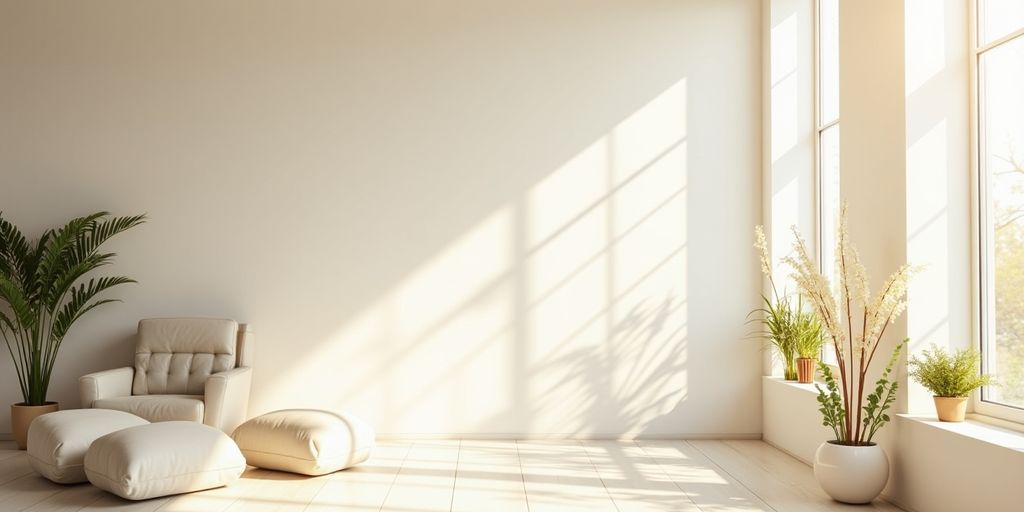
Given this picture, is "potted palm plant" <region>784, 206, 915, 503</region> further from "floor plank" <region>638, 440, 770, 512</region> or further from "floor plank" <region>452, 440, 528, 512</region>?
"floor plank" <region>452, 440, 528, 512</region>

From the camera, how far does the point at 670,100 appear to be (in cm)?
646

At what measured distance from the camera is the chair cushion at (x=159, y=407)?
207 inches

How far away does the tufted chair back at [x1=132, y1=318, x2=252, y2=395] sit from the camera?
19.3 ft

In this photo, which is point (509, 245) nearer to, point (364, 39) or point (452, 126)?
point (452, 126)

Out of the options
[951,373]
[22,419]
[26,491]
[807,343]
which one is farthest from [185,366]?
[951,373]

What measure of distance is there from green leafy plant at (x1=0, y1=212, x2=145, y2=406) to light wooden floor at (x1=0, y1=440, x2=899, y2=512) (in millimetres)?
660

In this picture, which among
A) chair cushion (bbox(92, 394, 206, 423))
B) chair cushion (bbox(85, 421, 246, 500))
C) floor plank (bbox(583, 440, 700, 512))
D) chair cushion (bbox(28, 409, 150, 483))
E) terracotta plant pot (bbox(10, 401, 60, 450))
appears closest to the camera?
chair cushion (bbox(85, 421, 246, 500))

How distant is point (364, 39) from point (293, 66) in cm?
56

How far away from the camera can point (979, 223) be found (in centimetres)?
430

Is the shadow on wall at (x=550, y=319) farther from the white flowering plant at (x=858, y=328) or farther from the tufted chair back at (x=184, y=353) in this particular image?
the white flowering plant at (x=858, y=328)

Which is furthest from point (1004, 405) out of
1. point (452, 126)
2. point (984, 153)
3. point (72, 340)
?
point (72, 340)

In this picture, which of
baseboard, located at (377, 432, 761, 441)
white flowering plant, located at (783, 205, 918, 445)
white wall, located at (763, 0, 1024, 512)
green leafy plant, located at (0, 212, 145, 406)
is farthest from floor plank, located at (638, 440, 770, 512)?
green leafy plant, located at (0, 212, 145, 406)

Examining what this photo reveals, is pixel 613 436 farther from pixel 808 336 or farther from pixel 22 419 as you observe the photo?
pixel 22 419

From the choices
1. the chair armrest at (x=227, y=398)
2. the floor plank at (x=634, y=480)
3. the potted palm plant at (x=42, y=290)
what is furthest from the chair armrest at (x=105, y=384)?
the floor plank at (x=634, y=480)
